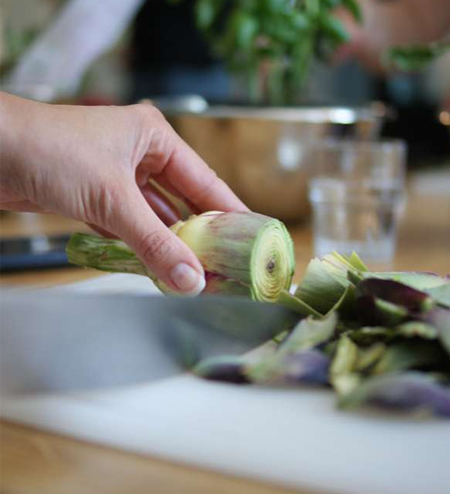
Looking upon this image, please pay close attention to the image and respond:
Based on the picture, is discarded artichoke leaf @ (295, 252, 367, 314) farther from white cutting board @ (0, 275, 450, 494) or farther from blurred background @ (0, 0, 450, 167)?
blurred background @ (0, 0, 450, 167)

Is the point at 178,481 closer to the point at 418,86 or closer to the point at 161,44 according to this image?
the point at 161,44

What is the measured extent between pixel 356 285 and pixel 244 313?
9 centimetres

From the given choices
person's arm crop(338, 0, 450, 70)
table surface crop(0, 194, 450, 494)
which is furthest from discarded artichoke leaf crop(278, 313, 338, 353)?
person's arm crop(338, 0, 450, 70)

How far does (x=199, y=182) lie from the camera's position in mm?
729

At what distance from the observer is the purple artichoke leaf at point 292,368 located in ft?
1.68

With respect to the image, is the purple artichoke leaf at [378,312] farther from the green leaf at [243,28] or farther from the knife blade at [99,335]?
the green leaf at [243,28]

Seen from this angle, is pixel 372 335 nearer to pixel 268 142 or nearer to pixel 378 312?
pixel 378 312

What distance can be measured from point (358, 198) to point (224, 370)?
0.60 metres

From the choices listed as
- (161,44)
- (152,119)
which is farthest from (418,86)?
(152,119)

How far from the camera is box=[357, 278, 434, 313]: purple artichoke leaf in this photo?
20.9 inches

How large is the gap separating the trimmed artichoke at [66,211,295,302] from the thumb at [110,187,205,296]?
0.06m

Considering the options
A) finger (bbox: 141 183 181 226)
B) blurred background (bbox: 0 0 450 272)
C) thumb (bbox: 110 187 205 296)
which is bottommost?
thumb (bbox: 110 187 205 296)

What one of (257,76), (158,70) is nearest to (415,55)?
(257,76)

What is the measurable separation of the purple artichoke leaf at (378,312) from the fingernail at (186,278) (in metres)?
0.11
